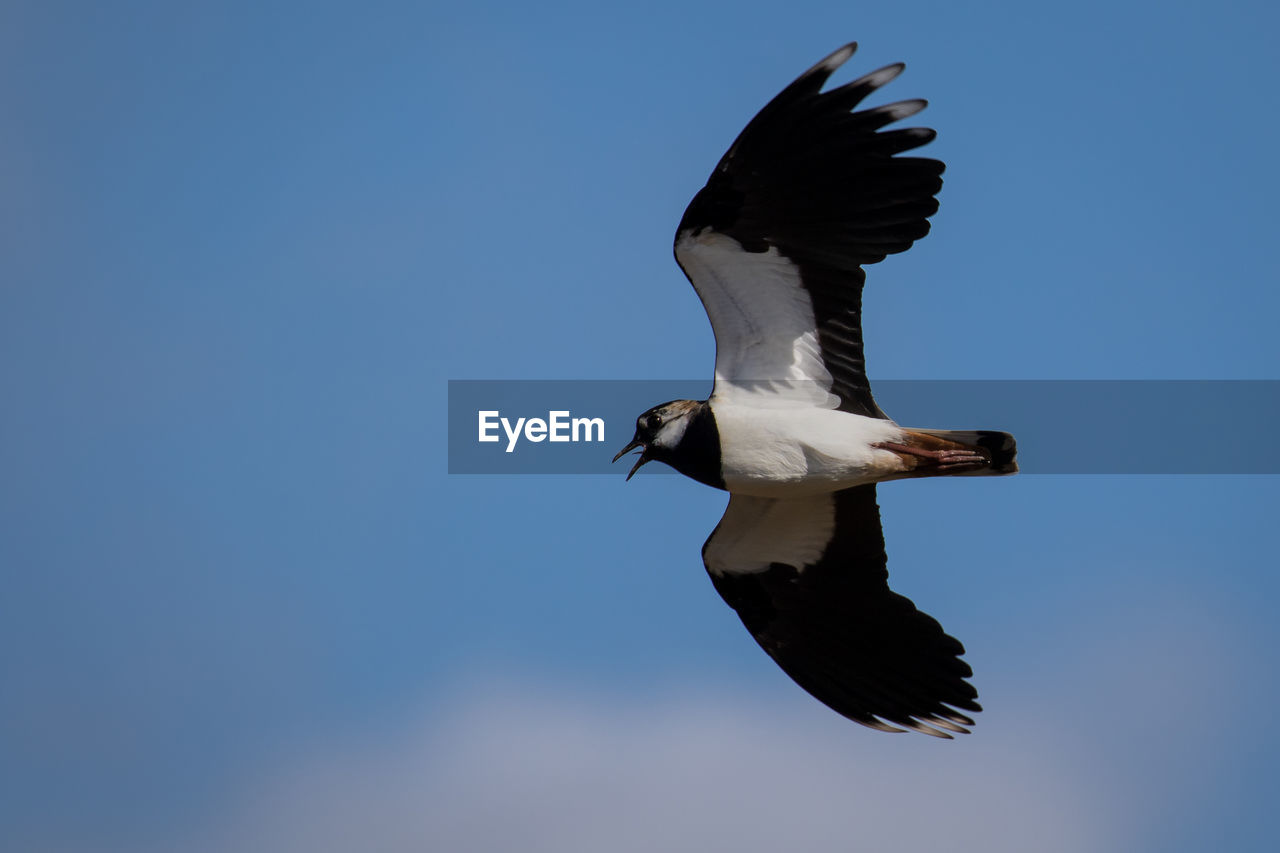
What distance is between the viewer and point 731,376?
10.9m

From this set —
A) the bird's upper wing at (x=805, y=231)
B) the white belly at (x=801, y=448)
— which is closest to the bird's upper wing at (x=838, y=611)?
the white belly at (x=801, y=448)

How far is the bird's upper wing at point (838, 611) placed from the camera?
1094cm

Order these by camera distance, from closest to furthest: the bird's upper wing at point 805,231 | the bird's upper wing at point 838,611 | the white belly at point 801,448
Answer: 1. the bird's upper wing at point 805,231
2. the white belly at point 801,448
3. the bird's upper wing at point 838,611

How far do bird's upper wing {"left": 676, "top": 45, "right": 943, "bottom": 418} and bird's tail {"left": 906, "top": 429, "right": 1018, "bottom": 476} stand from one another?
457mm

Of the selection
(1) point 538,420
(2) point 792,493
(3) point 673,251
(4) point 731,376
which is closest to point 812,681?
(2) point 792,493

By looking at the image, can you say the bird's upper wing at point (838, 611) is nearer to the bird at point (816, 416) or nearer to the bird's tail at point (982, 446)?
the bird at point (816, 416)

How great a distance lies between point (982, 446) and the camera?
33.9ft

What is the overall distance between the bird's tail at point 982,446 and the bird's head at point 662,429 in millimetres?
1729

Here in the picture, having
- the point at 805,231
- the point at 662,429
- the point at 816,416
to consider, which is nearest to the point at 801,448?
the point at 816,416

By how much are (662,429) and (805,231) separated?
1.88m

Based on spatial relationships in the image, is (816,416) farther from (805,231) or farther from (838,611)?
(838,611)

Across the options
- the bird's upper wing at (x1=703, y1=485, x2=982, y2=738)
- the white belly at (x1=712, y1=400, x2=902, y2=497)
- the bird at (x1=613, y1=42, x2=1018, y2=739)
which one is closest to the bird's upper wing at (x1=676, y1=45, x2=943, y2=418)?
the bird at (x1=613, y1=42, x2=1018, y2=739)

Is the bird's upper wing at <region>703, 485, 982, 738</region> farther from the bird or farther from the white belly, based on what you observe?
the white belly

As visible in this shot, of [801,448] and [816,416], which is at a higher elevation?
[816,416]
